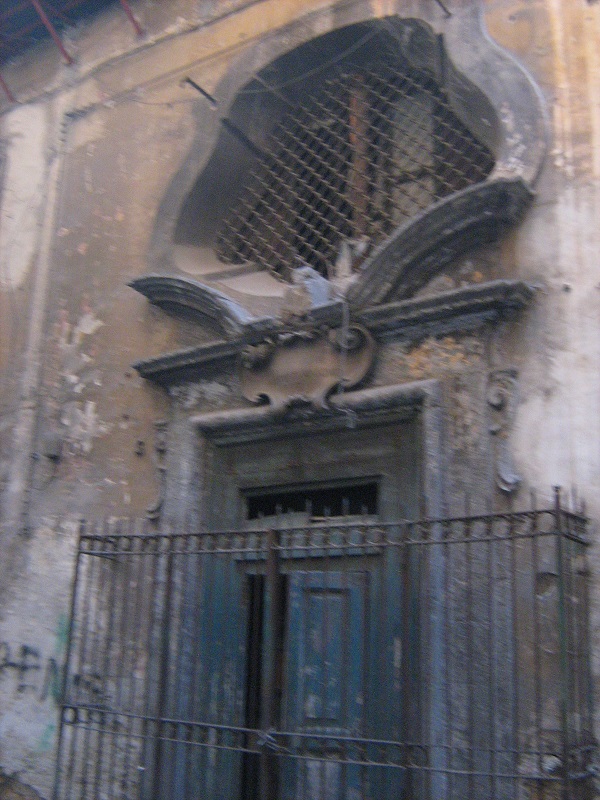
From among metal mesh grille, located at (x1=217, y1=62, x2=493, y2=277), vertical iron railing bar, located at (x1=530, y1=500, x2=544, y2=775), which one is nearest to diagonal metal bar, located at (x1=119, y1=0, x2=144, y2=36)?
metal mesh grille, located at (x1=217, y1=62, x2=493, y2=277)

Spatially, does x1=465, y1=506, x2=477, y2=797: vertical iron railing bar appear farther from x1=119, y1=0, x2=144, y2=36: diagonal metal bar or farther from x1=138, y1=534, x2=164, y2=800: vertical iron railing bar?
x1=119, y1=0, x2=144, y2=36: diagonal metal bar

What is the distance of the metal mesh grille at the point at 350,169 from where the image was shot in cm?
500

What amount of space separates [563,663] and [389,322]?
6.03 feet

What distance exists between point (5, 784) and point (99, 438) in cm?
193

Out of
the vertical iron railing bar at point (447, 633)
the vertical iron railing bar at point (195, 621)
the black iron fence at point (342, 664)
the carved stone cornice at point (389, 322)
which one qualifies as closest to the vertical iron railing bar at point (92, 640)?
the black iron fence at point (342, 664)

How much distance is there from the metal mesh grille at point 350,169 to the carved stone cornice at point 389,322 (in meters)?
0.55

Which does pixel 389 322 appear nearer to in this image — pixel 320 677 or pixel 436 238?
pixel 436 238

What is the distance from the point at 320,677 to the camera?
13.8 ft

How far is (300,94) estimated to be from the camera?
18.5ft

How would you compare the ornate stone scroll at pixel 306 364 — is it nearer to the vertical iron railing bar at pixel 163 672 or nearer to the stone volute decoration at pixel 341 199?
the stone volute decoration at pixel 341 199

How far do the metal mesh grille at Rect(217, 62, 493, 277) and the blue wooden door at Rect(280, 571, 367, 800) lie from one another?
1.77 m

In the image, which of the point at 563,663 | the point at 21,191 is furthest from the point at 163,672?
the point at 21,191

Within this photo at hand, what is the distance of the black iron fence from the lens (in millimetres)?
3592

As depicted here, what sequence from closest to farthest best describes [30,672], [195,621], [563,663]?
[563,663] → [195,621] → [30,672]
